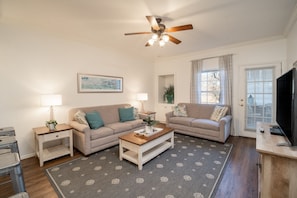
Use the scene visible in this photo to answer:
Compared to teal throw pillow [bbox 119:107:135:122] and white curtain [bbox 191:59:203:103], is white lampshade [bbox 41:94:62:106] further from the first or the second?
white curtain [bbox 191:59:203:103]

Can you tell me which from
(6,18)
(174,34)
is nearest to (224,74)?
(174,34)

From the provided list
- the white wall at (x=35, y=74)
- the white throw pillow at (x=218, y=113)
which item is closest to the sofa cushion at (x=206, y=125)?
the white throw pillow at (x=218, y=113)

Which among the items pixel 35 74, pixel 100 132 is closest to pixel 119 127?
pixel 100 132

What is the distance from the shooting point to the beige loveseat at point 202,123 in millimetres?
3469

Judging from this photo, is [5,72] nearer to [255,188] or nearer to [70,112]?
[70,112]

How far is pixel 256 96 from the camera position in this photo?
3881 millimetres

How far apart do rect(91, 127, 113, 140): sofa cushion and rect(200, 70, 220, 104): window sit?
10.9 ft

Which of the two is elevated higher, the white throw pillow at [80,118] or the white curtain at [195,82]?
the white curtain at [195,82]

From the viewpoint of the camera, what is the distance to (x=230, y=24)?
2.78 metres

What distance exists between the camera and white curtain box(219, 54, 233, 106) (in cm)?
412

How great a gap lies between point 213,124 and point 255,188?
69.5 inches

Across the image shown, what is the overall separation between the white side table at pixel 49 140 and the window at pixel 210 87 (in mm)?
4145

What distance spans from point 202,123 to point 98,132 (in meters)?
2.63

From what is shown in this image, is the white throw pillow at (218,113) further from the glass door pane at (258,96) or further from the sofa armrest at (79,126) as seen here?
the sofa armrest at (79,126)
